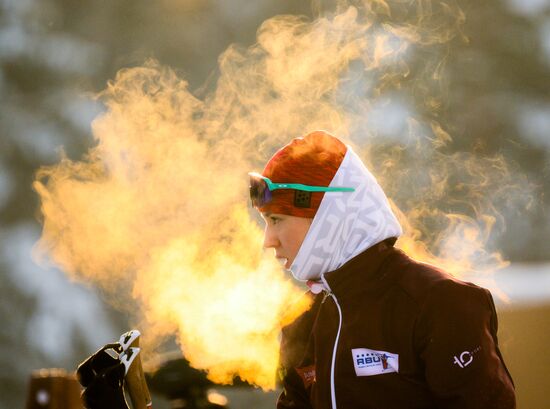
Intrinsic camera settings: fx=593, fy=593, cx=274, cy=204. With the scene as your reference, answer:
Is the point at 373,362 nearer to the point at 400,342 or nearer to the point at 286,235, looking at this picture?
the point at 400,342

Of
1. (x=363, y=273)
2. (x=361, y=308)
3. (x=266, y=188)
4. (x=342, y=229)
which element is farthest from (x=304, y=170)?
(x=361, y=308)

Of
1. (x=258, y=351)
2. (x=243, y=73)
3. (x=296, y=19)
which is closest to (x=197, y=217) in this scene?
(x=243, y=73)

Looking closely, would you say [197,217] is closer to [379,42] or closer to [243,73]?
[243,73]

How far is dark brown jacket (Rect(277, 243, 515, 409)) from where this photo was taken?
5.68 ft

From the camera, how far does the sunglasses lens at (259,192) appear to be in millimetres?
2291

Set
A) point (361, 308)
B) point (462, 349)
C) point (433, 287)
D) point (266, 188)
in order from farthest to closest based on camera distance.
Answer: point (266, 188)
point (361, 308)
point (433, 287)
point (462, 349)

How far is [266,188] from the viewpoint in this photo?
90.5 inches

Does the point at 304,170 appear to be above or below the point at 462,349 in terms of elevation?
above

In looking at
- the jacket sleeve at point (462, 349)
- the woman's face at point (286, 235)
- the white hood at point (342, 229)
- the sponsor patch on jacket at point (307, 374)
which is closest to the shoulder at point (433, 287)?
the jacket sleeve at point (462, 349)

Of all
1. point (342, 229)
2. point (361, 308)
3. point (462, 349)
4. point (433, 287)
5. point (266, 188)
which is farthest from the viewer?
point (266, 188)

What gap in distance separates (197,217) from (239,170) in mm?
487

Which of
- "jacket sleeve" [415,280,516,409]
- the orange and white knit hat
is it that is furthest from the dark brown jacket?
the orange and white knit hat

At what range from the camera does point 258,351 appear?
3176 millimetres

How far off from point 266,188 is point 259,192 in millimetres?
36
